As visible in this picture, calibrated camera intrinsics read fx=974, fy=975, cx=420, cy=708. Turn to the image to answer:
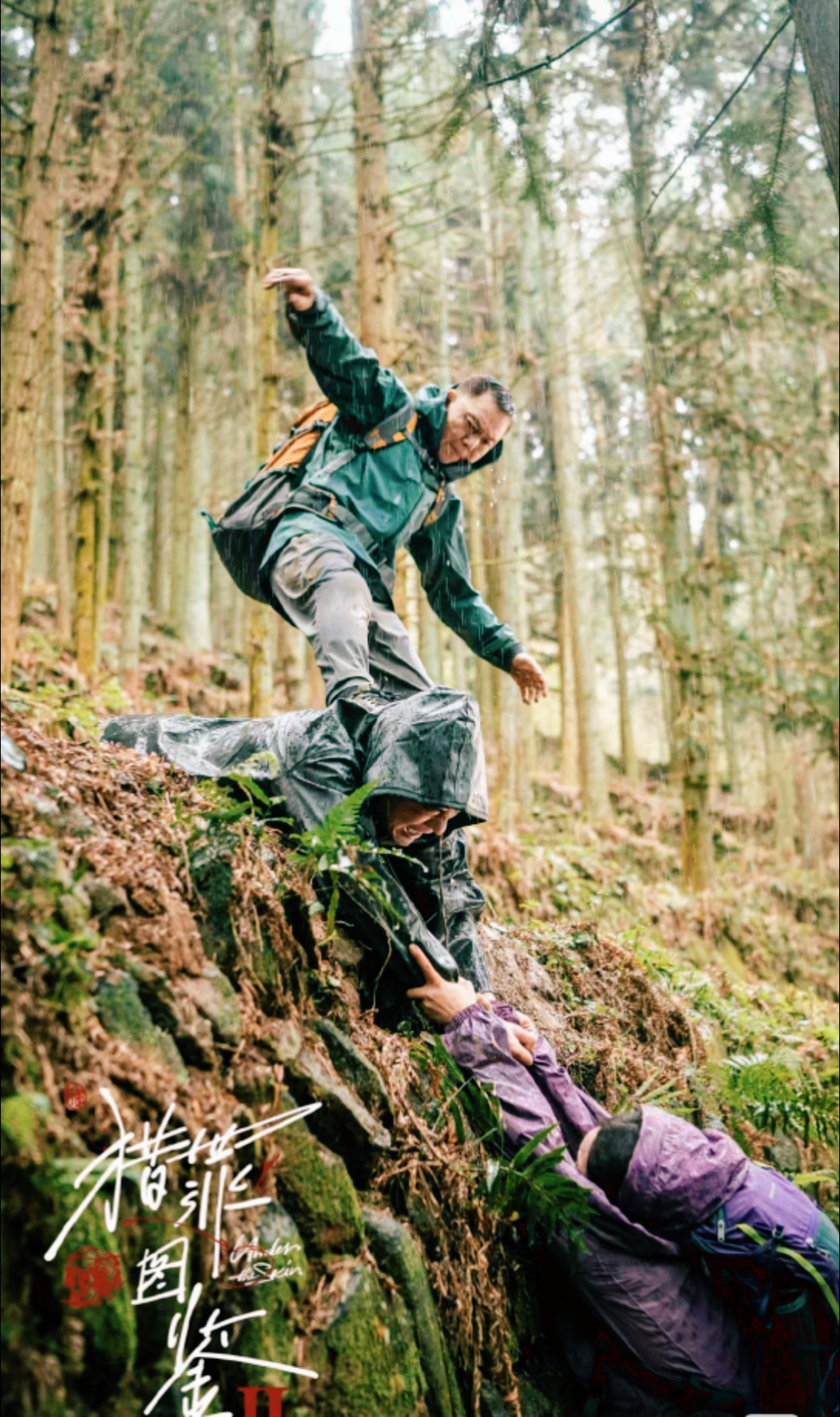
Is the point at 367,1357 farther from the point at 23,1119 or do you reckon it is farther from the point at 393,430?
the point at 393,430

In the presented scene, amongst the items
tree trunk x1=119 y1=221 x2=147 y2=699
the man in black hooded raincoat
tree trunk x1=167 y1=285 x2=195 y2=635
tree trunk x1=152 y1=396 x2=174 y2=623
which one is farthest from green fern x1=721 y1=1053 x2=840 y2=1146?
tree trunk x1=152 y1=396 x2=174 y2=623

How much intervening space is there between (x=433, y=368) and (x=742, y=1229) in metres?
8.94

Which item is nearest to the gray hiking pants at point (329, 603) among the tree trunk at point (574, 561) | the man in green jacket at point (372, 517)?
the man in green jacket at point (372, 517)

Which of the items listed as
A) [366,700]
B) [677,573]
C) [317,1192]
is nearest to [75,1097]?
[317,1192]

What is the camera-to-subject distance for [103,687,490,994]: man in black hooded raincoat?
11.5 ft

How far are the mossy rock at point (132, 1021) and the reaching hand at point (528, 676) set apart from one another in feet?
9.94

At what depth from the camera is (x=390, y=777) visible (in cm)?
358

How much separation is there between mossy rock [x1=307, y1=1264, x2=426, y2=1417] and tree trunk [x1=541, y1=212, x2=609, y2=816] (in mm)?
12679

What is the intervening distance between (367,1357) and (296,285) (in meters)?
3.59

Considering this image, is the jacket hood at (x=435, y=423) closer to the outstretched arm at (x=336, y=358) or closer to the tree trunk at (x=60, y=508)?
the outstretched arm at (x=336, y=358)

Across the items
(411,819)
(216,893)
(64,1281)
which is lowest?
(64,1281)

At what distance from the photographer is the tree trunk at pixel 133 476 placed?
39.3 ft

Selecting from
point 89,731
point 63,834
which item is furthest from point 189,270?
point 63,834

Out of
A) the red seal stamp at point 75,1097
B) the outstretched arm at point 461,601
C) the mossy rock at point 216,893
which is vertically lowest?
the red seal stamp at point 75,1097
